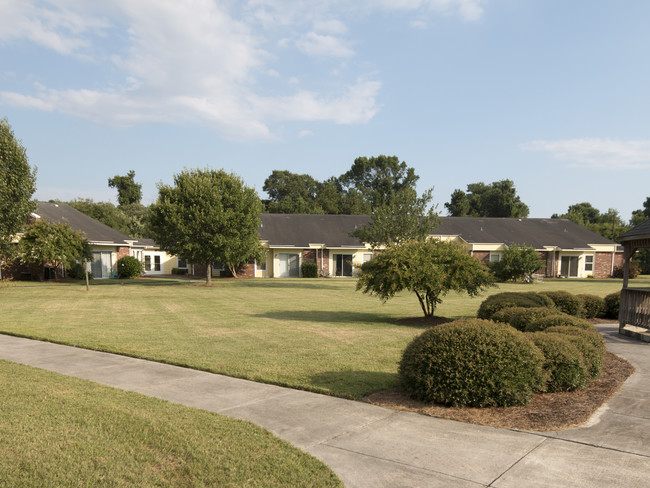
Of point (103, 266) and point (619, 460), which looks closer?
point (619, 460)

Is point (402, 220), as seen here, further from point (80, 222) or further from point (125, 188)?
point (125, 188)

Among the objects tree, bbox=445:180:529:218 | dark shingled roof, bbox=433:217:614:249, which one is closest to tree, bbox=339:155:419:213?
tree, bbox=445:180:529:218

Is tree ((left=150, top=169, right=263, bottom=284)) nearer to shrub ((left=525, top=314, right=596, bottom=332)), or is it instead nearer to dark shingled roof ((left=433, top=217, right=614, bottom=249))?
dark shingled roof ((left=433, top=217, right=614, bottom=249))

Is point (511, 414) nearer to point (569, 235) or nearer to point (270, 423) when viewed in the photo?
point (270, 423)

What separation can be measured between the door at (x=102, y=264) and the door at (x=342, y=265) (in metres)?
18.4

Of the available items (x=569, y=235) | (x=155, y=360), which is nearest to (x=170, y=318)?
(x=155, y=360)

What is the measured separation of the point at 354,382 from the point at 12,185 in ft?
83.0

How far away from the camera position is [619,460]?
14.0 ft

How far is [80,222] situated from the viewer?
36875 millimetres

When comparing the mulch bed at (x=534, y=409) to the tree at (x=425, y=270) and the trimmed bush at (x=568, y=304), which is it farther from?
the trimmed bush at (x=568, y=304)

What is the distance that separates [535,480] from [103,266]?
1469 inches

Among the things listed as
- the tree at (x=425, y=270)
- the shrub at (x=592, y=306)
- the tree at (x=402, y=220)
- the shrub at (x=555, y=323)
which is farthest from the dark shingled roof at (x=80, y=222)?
the shrub at (x=555, y=323)

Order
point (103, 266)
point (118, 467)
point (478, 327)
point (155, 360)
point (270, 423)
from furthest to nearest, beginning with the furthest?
point (103, 266) < point (155, 360) < point (478, 327) < point (270, 423) < point (118, 467)

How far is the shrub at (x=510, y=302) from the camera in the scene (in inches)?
471
